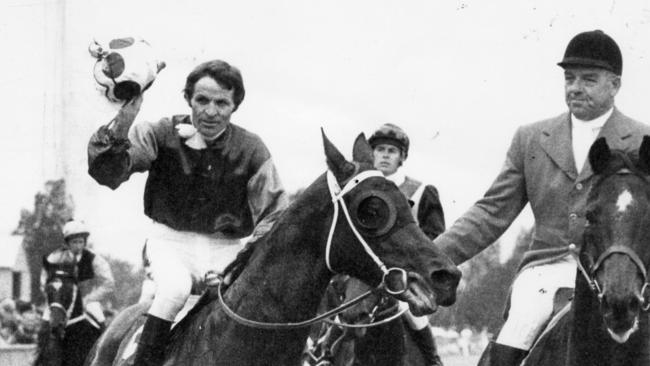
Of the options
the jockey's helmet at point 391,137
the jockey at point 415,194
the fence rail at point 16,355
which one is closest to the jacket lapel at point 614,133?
the jockey at point 415,194

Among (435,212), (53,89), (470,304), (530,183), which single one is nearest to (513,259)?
(470,304)

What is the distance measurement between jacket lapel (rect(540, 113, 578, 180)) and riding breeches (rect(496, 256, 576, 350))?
565 mm

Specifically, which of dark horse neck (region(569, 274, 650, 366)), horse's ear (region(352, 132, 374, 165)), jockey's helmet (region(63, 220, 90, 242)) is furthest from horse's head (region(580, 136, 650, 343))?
jockey's helmet (region(63, 220, 90, 242))

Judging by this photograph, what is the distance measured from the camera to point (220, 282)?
301 inches

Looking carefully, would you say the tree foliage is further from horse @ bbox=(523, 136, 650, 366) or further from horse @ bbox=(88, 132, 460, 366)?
horse @ bbox=(523, 136, 650, 366)

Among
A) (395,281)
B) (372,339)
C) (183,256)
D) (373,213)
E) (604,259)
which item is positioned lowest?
(372,339)

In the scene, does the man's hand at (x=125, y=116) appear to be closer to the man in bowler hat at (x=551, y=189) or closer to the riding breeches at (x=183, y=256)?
the riding breeches at (x=183, y=256)

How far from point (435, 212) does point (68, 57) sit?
6.48m

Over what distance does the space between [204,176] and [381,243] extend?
218cm

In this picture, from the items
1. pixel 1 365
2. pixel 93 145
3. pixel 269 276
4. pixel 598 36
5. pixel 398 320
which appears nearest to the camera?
pixel 269 276

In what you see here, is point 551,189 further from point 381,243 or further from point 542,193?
point 381,243

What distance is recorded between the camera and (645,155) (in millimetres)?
7406

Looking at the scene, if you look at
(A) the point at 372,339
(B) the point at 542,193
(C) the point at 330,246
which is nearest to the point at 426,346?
(A) the point at 372,339

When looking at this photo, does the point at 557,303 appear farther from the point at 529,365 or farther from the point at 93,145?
the point at 93,145
